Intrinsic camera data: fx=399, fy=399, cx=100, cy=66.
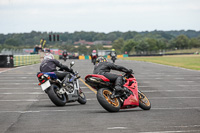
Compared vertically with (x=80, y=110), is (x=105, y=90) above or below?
above

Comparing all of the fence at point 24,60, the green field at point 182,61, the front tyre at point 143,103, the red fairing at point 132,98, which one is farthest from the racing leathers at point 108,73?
the fence at point 24,60

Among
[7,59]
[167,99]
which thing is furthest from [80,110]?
[7,59]

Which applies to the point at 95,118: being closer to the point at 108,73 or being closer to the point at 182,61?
the point at 108,73

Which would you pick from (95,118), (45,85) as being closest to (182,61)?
(45,85)

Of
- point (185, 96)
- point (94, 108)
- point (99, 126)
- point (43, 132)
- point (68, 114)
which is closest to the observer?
point (43, 132)

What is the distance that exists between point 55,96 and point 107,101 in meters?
2.11

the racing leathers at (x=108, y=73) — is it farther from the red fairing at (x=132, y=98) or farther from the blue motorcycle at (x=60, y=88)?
the blue motorcycle at (x=60, y=88)

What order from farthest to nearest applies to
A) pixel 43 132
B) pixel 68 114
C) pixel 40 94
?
pixel 40 94 < pixel 68 114 < pixel 43 132

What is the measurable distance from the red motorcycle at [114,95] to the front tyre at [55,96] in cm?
135

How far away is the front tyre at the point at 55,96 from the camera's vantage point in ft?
36.8

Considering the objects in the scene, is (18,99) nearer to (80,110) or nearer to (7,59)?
(80,110)

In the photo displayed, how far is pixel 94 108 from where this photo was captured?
11.2 m

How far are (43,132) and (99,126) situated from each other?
1.19 m

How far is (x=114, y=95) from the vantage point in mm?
9930
